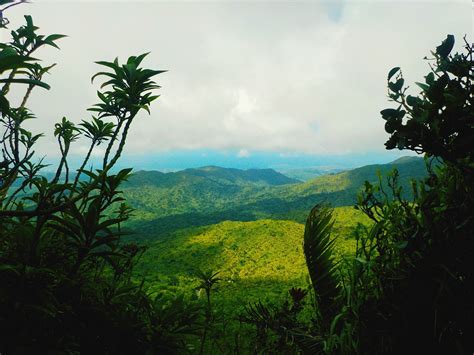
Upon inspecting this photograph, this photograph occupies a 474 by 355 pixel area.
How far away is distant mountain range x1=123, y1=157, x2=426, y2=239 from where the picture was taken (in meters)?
87.4

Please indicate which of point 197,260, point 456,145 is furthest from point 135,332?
point 197,260

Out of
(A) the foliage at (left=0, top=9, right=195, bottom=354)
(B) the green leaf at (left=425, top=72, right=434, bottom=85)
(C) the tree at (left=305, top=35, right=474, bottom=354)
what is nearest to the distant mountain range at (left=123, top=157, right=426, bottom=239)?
(A) the foliage at (left=0, top=9, right=195, bottom=354)

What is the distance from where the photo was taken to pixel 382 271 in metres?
1.87

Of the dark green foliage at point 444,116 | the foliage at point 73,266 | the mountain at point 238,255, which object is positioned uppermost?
the dark green foliage at point 444,116

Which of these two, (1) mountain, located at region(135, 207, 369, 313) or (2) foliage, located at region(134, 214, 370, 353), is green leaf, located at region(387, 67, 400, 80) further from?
(1) mountain, located at region(135, 207, 369, 313)

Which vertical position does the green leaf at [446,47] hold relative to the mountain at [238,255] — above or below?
above

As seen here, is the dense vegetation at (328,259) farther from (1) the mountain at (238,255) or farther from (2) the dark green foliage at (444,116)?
(1) the mountain at (238,255)

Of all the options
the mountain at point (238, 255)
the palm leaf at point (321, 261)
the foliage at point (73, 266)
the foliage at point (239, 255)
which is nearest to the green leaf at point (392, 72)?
the palm leaf at point (321, 261)

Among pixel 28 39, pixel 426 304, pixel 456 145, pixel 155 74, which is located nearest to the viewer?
pixel 456 145

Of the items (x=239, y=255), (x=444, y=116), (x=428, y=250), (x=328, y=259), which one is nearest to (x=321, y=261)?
(x=328, y=259)

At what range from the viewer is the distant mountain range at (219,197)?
287ft

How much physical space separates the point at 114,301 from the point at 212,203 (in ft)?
474

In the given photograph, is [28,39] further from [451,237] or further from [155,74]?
[451,237]

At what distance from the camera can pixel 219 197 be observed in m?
157
